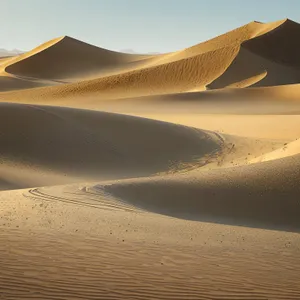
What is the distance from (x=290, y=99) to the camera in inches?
1561

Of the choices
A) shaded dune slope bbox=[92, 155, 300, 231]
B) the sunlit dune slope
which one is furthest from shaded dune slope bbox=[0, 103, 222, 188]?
the sunlit dune slope

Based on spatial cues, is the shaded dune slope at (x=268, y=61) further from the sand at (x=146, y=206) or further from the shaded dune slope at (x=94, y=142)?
the shaded dune slope at (x=94, y=142)

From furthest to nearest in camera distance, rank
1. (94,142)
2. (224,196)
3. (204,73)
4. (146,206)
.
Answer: (204,73)
(94,142)
(224,196)
(146,206)

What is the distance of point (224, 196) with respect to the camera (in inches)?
444

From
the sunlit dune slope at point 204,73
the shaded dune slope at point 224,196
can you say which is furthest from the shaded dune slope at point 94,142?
the sunlit dune slope at point 204,73

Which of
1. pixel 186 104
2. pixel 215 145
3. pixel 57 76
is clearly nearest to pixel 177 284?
pixel 215 145

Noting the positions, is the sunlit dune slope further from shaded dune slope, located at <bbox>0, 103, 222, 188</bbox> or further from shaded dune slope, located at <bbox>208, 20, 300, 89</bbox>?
shaded dune slope, located at <bbox>0, 103, 222, 188</bbox>

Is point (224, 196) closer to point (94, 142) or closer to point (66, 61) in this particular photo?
point (94, 142)

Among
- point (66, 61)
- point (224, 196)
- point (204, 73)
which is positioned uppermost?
point (66, 61)

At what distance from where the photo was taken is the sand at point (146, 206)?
5234 millimetres

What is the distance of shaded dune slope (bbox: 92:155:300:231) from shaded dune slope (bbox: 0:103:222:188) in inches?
220

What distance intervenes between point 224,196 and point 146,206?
1717 mm

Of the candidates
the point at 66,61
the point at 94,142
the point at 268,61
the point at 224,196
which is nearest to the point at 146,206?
the point at 224,196

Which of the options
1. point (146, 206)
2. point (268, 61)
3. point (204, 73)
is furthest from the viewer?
point (268, 61)
